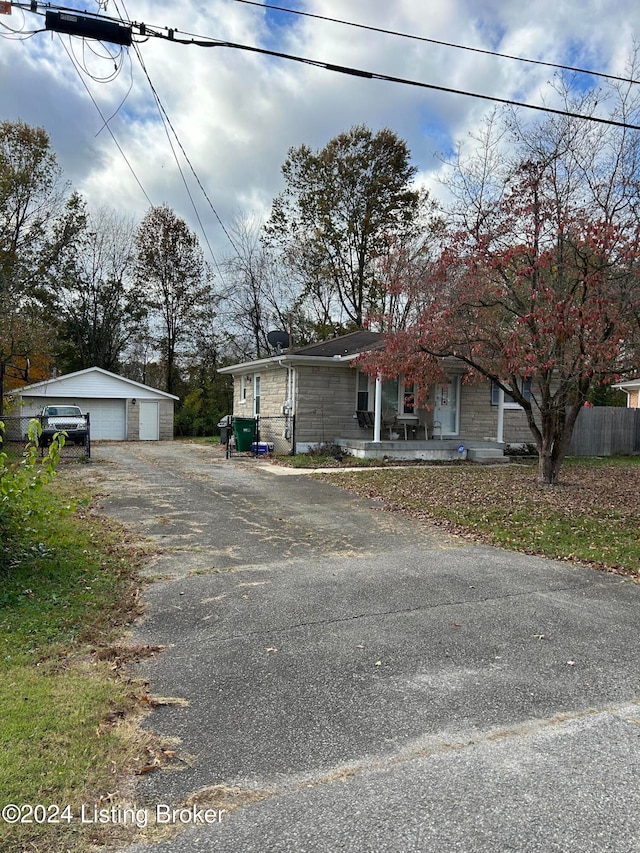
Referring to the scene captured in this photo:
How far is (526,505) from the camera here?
943cm

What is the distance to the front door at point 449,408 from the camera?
18.5m

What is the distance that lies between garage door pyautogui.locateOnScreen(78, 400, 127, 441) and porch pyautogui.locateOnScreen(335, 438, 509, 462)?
13038 millimetres

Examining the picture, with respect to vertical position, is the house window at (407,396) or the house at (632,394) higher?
the house at (632,394)

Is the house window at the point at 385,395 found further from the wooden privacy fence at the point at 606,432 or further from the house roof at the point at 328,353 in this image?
the wooden privacy fence at the point at 606,432

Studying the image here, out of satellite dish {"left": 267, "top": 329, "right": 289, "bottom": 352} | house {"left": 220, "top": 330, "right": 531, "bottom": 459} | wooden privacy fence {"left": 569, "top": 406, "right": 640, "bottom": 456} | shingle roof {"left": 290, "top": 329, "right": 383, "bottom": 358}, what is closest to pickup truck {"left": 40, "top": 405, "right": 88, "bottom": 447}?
house {"left": 220, "top": 330, "right": 531, "bottom": 459}

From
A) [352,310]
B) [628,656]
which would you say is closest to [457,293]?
[628,656]

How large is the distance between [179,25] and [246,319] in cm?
2519

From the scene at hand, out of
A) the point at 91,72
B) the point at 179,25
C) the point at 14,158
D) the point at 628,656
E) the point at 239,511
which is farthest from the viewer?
the point at 14,158

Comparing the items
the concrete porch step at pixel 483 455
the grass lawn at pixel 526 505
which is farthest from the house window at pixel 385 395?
the grass lawn at pixel 526 505

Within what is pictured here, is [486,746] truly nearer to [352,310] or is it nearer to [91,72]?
[91,72]

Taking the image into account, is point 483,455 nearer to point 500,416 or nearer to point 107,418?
point 500,416

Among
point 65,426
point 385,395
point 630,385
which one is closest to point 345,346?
point 385,395

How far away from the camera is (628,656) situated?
378 centimetres

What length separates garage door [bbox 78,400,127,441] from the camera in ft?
82.9
